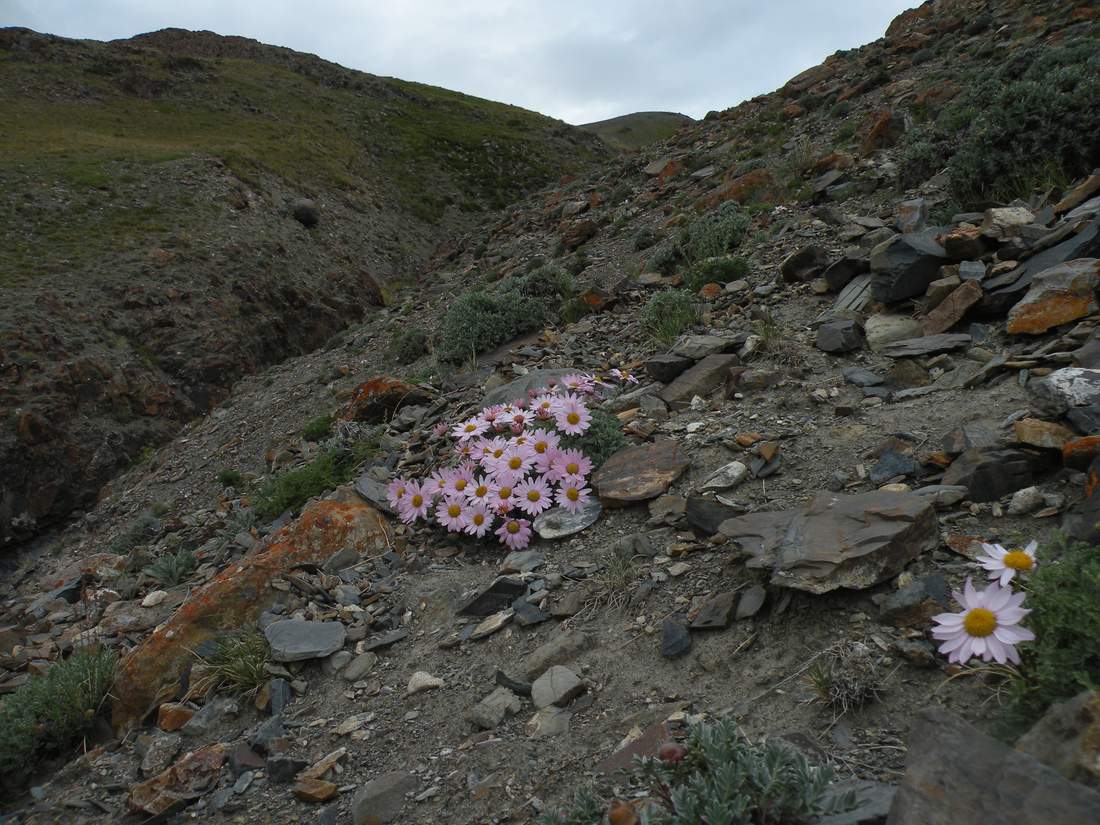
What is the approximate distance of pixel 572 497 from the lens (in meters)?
4.88

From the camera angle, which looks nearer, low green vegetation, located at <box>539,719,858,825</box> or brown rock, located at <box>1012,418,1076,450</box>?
low green vegetation, located at <box>539,719,858,825</box>

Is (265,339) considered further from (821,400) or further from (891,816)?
(891,816)

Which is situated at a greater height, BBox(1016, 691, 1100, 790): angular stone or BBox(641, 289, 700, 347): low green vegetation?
BBox(641, 289, 700, 347): low green vegetation

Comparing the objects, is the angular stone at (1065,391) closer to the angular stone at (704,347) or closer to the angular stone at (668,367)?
the angular stone at (704,347)

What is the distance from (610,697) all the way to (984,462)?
87.9 inches

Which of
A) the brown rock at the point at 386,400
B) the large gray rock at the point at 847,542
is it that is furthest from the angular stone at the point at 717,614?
the brown rock at the point at 386,400

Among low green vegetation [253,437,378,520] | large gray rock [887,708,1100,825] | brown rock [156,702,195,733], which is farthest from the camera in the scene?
low green vegetation [253,437,378,520]

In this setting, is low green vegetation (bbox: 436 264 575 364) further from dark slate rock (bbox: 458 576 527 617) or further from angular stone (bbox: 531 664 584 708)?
angular stone (bbox: 531 664 584 708)

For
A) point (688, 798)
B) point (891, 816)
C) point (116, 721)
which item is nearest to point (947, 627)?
point (891, 816)

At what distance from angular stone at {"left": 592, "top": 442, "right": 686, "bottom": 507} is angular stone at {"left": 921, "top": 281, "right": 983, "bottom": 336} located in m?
2.47

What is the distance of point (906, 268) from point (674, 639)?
431cm

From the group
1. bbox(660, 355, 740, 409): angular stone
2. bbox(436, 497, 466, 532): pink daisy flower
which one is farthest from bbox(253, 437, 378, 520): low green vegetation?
bbox(660, 355, 740, 409): angular stone

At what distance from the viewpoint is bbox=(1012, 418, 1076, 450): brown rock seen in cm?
334

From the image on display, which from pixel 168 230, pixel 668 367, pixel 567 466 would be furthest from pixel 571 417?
pixel 168 230
